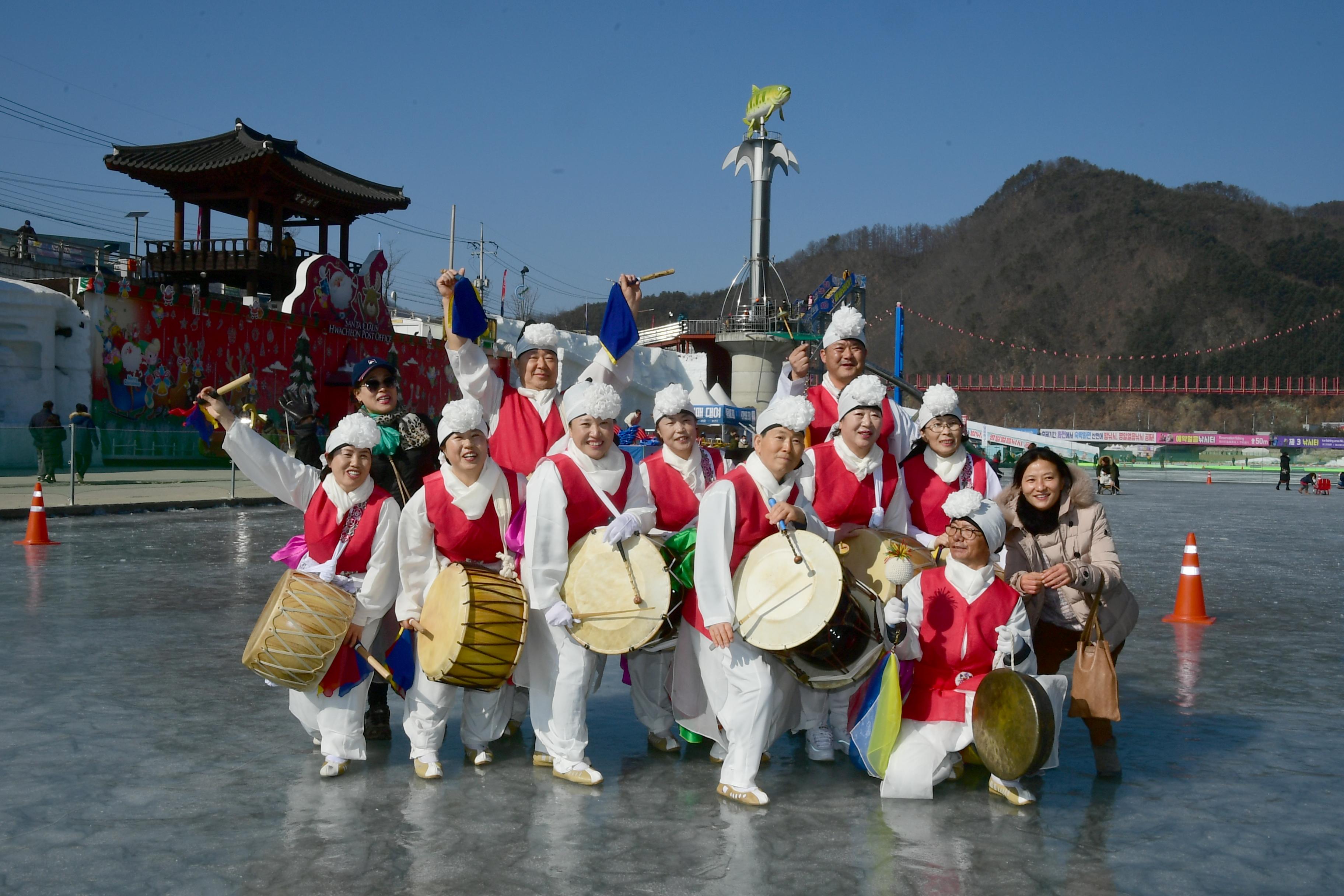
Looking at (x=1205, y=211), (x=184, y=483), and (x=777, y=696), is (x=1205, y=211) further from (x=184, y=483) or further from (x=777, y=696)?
(x=777, y=696)

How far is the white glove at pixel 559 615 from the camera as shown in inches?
172

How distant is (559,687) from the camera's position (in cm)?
457

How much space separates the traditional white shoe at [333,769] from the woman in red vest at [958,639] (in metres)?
2.12

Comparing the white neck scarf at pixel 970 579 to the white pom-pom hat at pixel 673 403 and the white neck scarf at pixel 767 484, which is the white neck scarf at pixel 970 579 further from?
the white pom-pom hat at pixel 673 403

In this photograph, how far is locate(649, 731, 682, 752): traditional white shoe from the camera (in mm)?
5020

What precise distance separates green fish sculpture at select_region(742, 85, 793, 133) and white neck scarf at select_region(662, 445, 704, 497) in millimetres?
60855

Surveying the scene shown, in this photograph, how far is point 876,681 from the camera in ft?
14.8

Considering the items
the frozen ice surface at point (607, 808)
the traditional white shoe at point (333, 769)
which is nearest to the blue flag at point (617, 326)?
the frozen ice surface at point (607, 808)

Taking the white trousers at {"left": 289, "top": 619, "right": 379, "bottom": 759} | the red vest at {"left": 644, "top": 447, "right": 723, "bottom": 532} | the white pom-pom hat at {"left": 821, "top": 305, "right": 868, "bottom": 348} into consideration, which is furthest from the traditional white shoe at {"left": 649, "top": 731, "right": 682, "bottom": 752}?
the white pom-pom hat at {"left": 821, "top": 305, "right": 868, "bottom": 348}

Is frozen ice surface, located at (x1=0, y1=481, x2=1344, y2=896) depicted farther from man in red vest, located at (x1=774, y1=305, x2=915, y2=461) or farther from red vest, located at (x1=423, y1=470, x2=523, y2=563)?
man in red vest, located at (x1=774, y1=305, x2=915, y2=461)

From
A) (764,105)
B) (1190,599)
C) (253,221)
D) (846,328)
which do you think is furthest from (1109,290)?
(846,328)

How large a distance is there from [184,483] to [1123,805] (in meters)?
19.7

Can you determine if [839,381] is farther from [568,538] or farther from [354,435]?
[354,435]

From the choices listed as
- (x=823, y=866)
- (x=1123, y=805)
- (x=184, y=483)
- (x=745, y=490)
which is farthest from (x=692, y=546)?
(x=184, y=483)
